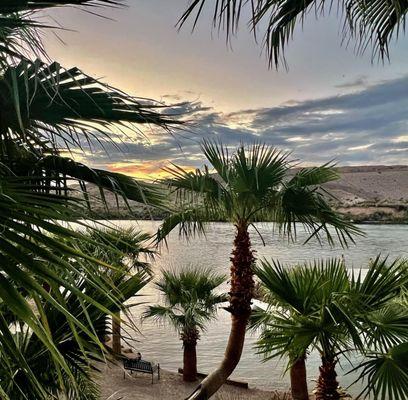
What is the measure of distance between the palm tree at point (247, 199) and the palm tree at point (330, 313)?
106 centimetres

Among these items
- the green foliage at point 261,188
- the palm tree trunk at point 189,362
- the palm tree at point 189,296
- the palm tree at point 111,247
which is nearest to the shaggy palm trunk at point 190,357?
the palm tree trunk at point 189,362

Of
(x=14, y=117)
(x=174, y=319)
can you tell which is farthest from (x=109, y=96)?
(x=174, y=319)

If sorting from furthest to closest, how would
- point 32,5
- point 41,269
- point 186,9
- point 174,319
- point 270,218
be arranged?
point 174,319, point 270,218, point 186,9, point 32,5, point 41,269

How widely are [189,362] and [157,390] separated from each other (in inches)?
35.7

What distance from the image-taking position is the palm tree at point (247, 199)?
5.07 m

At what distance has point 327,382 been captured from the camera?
3.70 m

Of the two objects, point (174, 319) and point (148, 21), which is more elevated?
point (148, 21)

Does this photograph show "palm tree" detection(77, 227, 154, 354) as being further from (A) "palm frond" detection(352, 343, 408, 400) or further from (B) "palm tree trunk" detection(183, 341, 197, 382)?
(B) "palm tree trunk" detection(183, 341, 197, 382)

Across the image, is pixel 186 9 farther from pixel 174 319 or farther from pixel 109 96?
Result: pixel 174 319

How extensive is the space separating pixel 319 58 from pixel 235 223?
448 centimetres

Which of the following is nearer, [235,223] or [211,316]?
[235,223]

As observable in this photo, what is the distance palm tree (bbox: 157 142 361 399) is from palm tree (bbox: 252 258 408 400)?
1064 millimetres

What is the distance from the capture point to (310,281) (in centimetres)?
378

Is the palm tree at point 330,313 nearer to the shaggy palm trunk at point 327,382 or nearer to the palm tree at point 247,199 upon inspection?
the shaggy palm trunk at point 327,382
